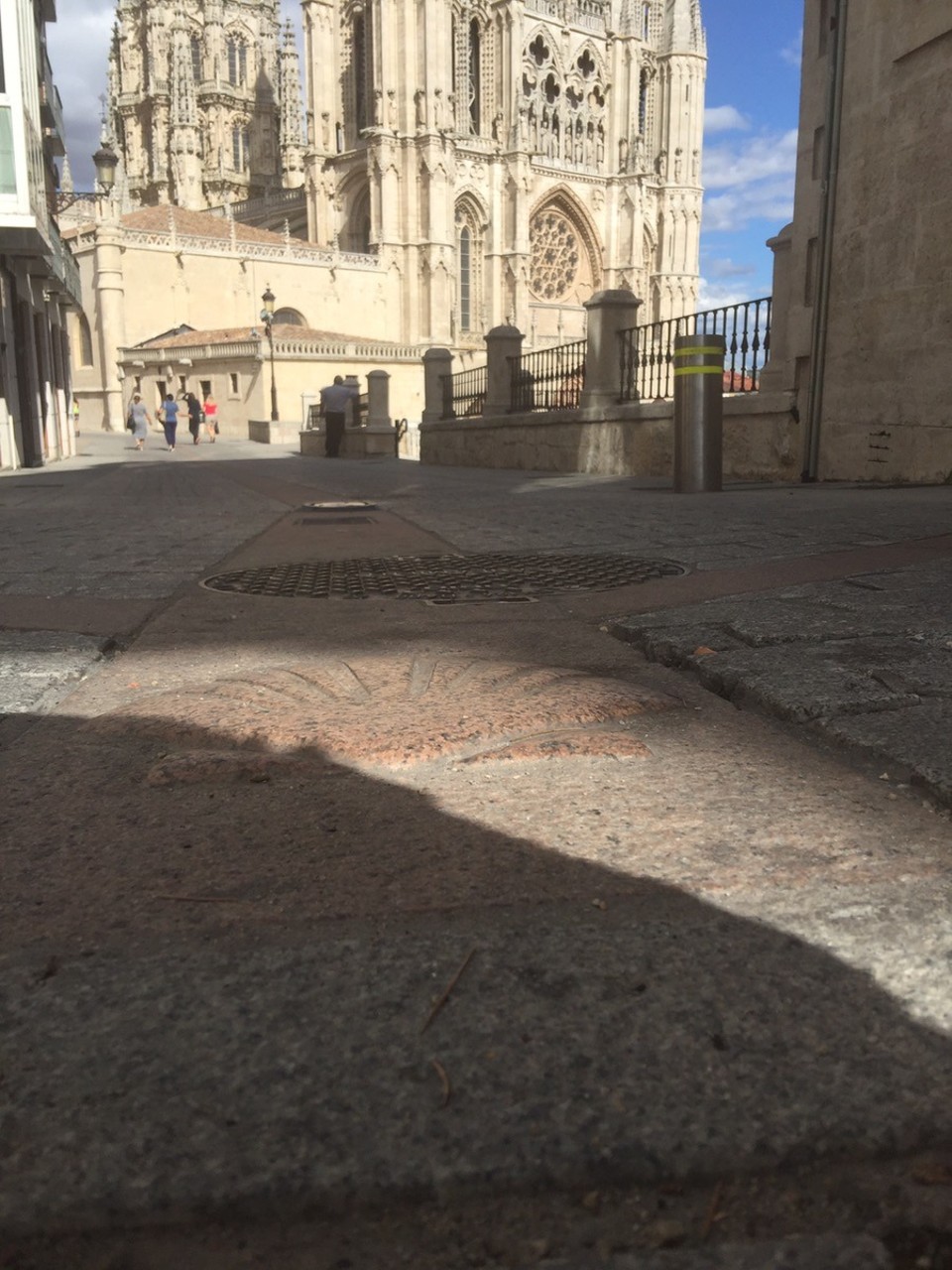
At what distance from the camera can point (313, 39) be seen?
182ft

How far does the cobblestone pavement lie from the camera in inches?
33.5

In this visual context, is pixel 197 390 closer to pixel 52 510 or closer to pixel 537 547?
pixel 52 510

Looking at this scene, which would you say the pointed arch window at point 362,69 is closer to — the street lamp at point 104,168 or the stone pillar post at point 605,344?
the street lamp at point 104,168

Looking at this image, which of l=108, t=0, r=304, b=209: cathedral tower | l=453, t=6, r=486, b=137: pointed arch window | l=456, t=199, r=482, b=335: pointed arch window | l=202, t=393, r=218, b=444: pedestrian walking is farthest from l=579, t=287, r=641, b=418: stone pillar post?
l=108, t=0, r=304, b=209: cathedral tower

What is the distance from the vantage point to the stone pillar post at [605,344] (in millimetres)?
13914

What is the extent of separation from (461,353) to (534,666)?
180 ft

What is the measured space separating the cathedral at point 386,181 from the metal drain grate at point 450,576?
128 feet

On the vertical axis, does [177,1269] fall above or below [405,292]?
below

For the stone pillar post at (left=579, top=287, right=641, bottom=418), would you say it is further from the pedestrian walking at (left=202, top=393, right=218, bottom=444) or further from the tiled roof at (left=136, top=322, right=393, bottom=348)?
the tiled roof at (left=136, top=322, right=393, bottom=348)

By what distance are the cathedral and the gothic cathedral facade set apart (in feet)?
0.41

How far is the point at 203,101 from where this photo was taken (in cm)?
7081

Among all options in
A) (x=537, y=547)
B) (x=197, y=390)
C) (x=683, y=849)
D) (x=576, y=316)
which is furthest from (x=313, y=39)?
(x=683, y=849)

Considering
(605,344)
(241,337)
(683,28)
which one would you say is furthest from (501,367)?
(683,28)

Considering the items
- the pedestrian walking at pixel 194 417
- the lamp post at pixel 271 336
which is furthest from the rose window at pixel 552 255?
the pedestrian walking at pixel 194 417
